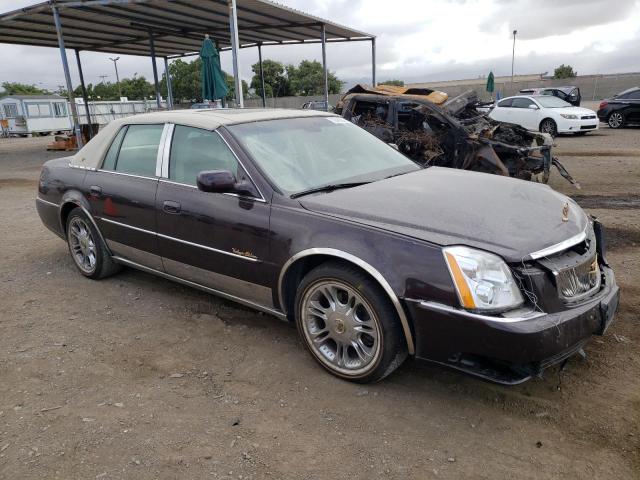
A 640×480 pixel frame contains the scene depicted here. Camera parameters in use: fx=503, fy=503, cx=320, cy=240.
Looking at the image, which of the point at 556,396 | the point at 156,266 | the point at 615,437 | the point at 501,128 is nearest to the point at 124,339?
the point at 156,266

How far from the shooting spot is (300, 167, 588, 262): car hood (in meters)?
2.61

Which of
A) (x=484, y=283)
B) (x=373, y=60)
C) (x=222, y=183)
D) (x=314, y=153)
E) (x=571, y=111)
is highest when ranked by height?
(x=373, y=60)

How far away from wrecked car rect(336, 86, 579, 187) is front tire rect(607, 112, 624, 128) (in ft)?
41.1

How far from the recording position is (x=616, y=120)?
19.0 m

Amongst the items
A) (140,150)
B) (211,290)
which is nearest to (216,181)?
(211,290)

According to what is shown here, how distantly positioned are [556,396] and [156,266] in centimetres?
306

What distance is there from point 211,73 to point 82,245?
843cm

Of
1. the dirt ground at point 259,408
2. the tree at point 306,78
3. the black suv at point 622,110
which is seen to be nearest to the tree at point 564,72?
the tree at point 306,78

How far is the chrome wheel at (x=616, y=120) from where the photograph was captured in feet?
61.9

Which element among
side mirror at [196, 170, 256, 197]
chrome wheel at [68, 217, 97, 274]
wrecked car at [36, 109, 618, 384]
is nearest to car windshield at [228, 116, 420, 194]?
wrecked car at [36, 109, 618, 384]

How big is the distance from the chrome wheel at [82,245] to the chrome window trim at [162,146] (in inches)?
48.7

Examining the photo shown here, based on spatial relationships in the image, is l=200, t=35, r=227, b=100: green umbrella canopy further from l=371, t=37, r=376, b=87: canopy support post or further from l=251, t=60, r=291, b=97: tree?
l=251, t=60, r=291, b=97: tree

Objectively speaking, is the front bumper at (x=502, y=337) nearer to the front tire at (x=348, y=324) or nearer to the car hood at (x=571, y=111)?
the front tire at (x=348, y=324)

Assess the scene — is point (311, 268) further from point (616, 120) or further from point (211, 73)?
point (616, 120)
